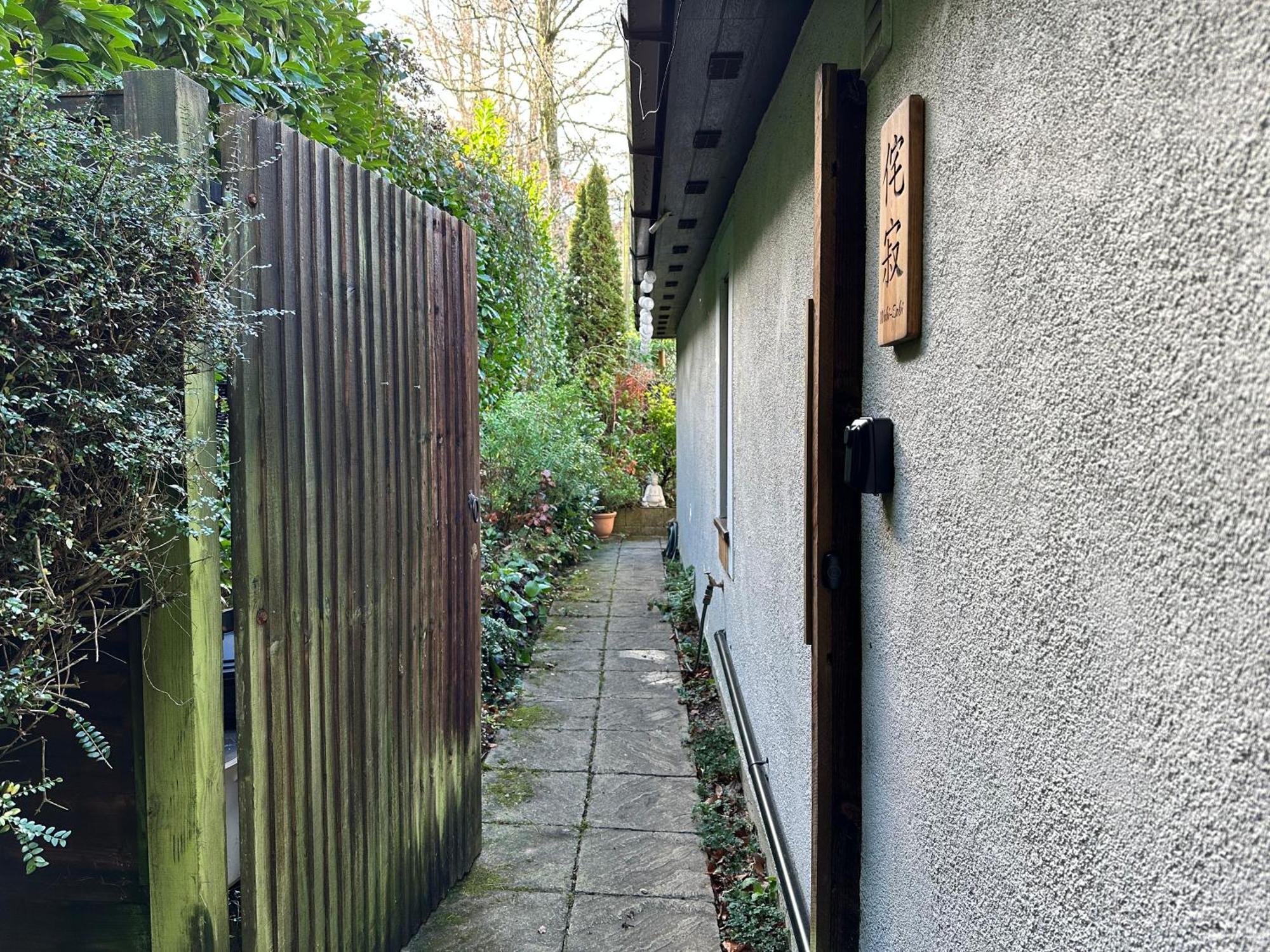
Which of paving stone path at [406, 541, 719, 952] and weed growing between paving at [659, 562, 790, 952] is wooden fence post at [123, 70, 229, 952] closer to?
paving stone path at [406, 541, 719, 952]

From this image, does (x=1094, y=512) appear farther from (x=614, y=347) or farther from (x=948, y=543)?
(x=614, y=347)

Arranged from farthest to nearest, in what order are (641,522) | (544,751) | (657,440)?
(657,440), (641,522), (544,751)

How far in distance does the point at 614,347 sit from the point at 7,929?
1405cm

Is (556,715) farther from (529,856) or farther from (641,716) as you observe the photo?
(529,856)

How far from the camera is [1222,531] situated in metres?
0.68

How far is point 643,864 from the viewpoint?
3.32 m

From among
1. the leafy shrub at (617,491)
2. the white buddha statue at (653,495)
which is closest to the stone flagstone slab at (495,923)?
the leafy shrub at (617,491)

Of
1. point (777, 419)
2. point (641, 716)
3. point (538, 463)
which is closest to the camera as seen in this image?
point (777, 419)

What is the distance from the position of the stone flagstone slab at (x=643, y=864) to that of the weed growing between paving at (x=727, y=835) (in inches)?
2.9

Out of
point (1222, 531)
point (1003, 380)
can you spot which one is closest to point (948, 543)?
point (1003, 380)

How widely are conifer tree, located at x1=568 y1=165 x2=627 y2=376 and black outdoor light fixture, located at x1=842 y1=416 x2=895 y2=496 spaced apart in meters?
13.5

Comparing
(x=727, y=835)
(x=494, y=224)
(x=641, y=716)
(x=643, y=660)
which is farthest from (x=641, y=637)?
(x=494, y=224)

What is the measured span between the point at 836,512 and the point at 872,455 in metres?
0.24

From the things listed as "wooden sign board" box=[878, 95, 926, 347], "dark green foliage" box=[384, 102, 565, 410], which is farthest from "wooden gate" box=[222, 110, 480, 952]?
"dark green foliage" box=[384, 102, 565, 410]
